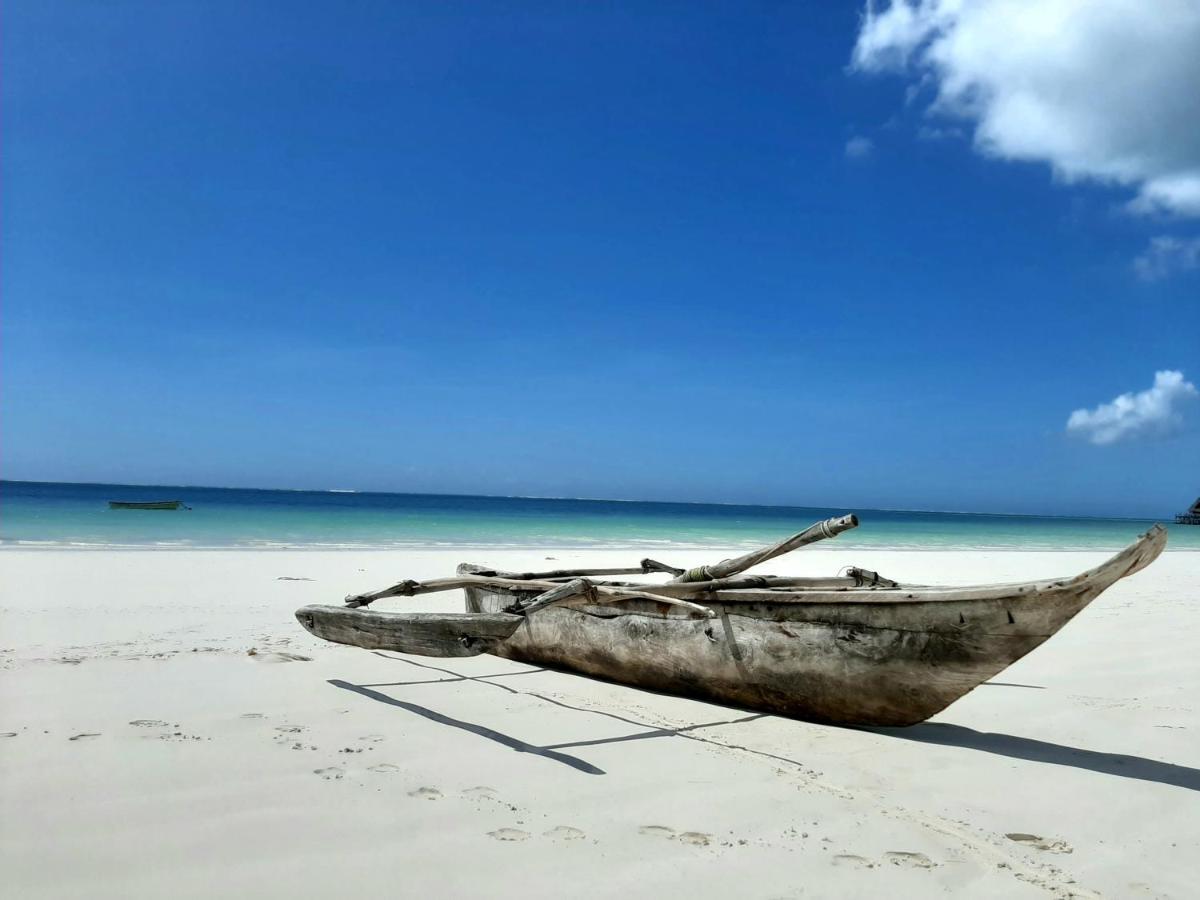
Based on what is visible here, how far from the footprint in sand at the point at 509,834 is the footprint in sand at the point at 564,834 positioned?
0.07 metres

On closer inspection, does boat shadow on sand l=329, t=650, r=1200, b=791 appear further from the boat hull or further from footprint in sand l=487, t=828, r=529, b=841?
footprint in sand l=487, t=828, r=529, b=841

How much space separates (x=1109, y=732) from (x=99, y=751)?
4.56 meters

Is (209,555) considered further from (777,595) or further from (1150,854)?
(1150,854)

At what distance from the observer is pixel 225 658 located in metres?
5.47

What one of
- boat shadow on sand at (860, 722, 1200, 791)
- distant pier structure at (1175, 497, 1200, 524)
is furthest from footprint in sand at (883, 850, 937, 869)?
distant pier structure at (1175, 497, 1200, 524)

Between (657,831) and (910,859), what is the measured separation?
31.0 inches

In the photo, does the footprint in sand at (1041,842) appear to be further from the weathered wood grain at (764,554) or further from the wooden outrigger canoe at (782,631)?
the weathered wood grain at (764,554)

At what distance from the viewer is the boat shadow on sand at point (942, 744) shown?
3539mm

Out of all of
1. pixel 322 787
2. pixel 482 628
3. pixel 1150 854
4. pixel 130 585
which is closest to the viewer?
pixel 1150 854

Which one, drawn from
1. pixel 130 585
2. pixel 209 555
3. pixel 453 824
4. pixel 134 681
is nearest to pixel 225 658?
pixel 134 681

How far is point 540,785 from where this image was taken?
10.6 feet

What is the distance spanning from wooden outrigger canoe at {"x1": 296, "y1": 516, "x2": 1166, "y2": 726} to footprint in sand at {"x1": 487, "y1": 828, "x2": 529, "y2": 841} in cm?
127

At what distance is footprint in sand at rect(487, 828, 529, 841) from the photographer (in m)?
2.70

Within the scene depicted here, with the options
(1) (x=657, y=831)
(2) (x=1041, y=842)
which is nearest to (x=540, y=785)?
(1) (x=657, y=831)
